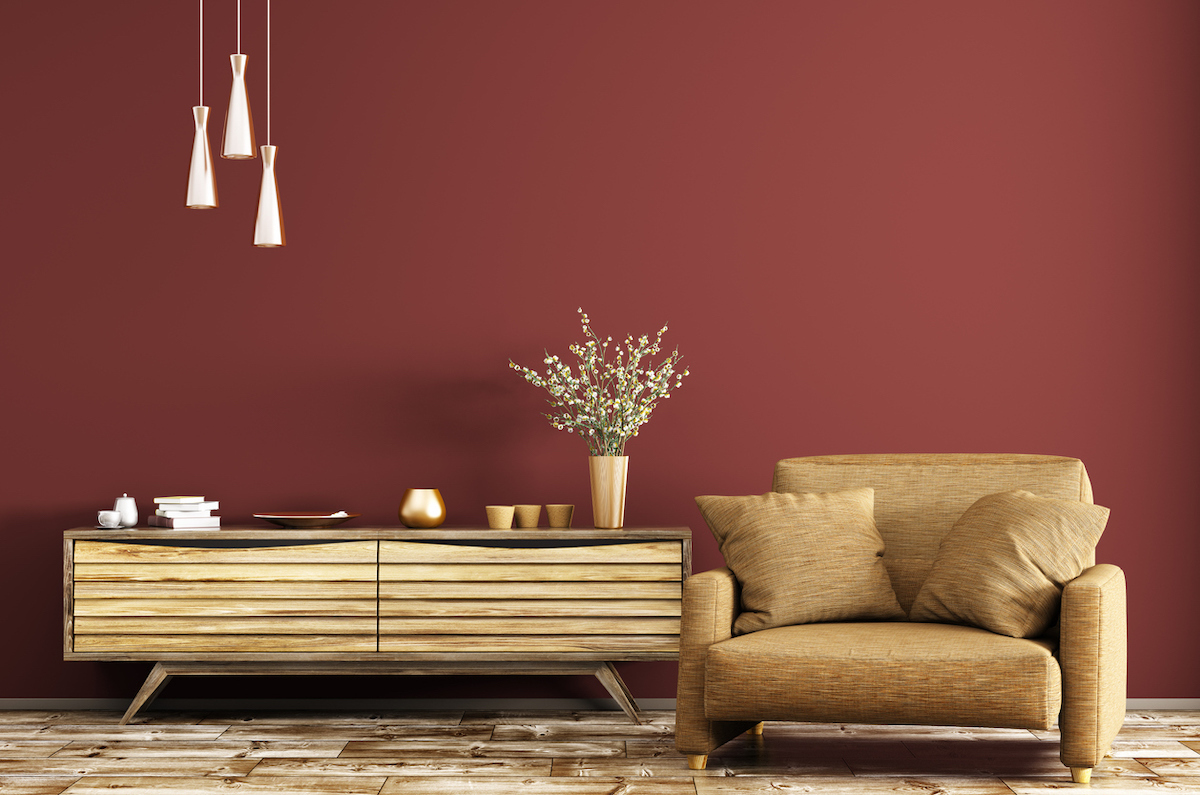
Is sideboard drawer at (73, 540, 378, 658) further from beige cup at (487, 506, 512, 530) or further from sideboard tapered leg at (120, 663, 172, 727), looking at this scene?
beige cup at (487, 506, 512, 530)

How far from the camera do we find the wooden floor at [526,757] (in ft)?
9.69

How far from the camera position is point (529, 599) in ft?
12.2

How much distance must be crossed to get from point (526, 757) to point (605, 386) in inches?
58.2

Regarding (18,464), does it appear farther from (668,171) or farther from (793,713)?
Result: (793,713)

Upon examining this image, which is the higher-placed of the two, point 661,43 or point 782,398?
point 661,43

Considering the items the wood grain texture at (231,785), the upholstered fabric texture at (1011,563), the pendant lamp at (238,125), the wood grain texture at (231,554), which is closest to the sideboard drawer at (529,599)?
the wood grain texture at (231,554)

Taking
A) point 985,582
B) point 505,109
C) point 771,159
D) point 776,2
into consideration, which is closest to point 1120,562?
point 985,582

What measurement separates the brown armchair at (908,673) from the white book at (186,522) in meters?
1.76

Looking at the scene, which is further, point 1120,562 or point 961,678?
point 1120,562

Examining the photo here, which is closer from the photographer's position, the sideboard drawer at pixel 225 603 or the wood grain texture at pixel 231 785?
the wood grain texture at pixel 231 785

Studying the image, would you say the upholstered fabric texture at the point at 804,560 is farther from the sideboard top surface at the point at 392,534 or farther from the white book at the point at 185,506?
the white book at the point at 185,506

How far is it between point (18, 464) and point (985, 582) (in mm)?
3415

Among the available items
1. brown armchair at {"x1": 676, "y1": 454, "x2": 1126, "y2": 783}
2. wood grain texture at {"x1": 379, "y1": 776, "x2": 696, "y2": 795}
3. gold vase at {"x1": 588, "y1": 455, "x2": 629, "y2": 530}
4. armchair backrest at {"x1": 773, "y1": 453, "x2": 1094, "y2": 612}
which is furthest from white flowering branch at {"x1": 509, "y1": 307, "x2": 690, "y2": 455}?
wood grain texture at {"x1": 379, "y1": 776, "x2": 696, "y2": 795}

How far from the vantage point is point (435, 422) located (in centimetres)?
419
